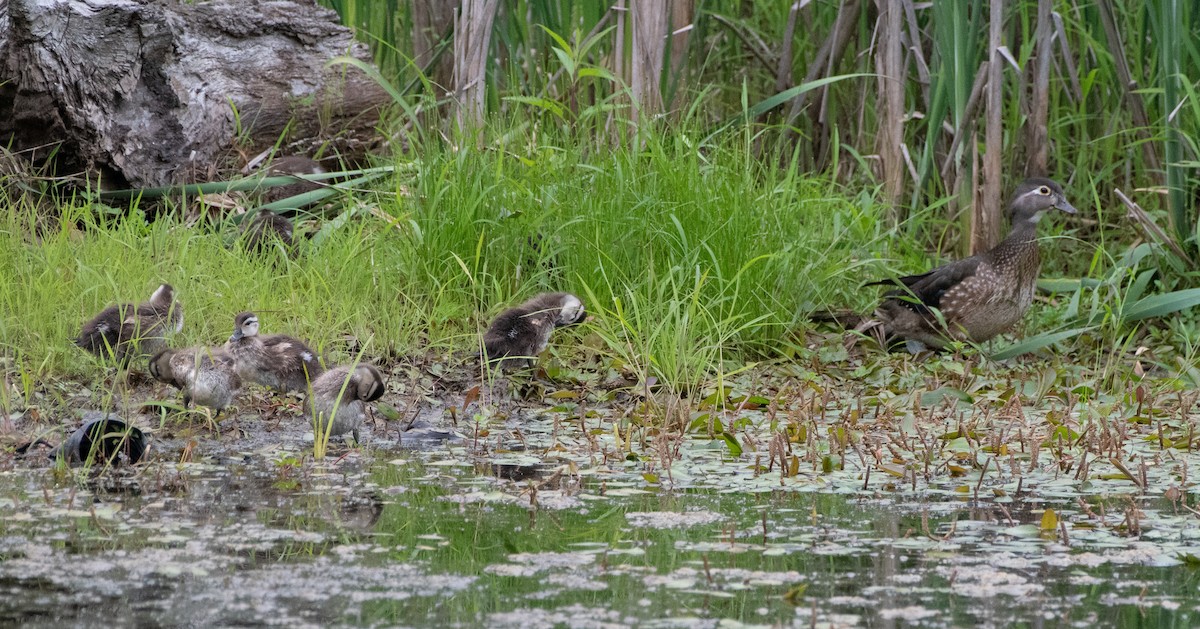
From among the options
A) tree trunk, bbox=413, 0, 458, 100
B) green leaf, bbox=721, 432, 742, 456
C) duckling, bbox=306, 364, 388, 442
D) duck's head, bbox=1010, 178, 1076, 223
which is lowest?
green leaf, bbox=721, 432, 742, 456

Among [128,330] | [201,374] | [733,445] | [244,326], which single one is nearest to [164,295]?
[128,330]

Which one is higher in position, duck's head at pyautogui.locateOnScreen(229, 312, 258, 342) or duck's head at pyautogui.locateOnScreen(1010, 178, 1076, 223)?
duck's head at pyautogui.locateOnScreen(1010, 178, 1076, 223)

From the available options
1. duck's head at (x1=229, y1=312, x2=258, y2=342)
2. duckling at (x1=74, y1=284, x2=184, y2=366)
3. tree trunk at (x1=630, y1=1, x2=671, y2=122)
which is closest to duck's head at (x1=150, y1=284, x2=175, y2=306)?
duckling at (x1=74, y1=284, x2=184, y2=366)

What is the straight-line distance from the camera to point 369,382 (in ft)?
18.1

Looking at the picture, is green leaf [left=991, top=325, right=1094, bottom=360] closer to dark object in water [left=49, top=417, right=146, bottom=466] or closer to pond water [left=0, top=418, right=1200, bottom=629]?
pond water [left=0, top=418, right=1200, bottom=629]

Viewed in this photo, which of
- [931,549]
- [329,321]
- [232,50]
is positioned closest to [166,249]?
[329,321]

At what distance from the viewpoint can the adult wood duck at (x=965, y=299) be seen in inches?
290

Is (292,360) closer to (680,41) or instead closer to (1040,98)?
(680,41)

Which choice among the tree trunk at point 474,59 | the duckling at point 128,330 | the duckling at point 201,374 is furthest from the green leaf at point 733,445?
the tree trunk at point 474,59

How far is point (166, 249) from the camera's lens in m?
7.46

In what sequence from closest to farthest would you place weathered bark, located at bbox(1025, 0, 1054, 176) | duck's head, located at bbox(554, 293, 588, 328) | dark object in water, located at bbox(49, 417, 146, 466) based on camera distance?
dark object in water, located at bbox(49, 417, 146, 466) < duck's head, located at bbox(554, 293, 588, 328) < weathered bark, located at bbox(1025, 0, 1054, 176)

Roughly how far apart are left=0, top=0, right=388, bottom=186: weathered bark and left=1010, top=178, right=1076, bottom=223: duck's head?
4.04 meters

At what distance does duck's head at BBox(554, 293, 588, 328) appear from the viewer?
658 centimetres

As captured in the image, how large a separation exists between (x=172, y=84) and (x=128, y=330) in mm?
2968
